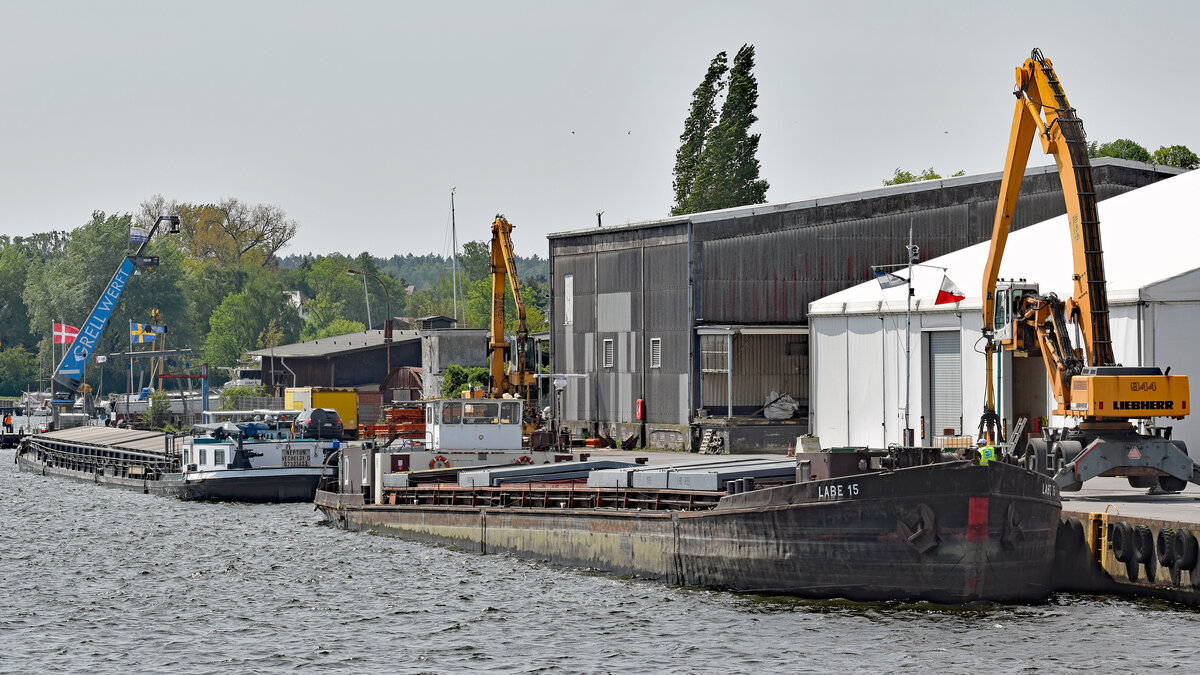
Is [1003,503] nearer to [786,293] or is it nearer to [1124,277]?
[1124,277]

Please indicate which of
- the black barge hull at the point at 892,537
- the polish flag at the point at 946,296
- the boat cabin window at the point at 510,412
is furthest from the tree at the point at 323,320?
the black barge hull at the point at 892,537

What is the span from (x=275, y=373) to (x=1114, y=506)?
294 ft

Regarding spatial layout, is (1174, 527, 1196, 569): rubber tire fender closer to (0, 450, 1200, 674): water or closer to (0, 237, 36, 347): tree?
(0, 450, 1200, 674): water

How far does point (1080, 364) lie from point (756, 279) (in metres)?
26.7

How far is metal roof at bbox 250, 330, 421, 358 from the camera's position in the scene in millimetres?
103938

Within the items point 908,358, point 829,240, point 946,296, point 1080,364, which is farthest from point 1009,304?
point 829,240

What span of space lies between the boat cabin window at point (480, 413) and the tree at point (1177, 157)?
181ft

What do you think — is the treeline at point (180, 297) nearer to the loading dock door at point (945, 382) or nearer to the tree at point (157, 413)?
the tree at point (157, 413)

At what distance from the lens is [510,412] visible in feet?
142

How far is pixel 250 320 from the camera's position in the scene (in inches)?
6432

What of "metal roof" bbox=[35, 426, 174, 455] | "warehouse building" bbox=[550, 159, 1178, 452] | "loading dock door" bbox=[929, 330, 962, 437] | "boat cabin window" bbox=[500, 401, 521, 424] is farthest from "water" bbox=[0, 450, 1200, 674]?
"metal roof" bbox=[35, 426, 174, 455]

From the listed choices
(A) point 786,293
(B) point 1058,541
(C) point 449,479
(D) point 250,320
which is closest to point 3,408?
(D) point 250,320

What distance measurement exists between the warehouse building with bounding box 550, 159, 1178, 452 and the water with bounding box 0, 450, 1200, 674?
944 inches

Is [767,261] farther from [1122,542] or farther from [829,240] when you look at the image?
[1122,542]
